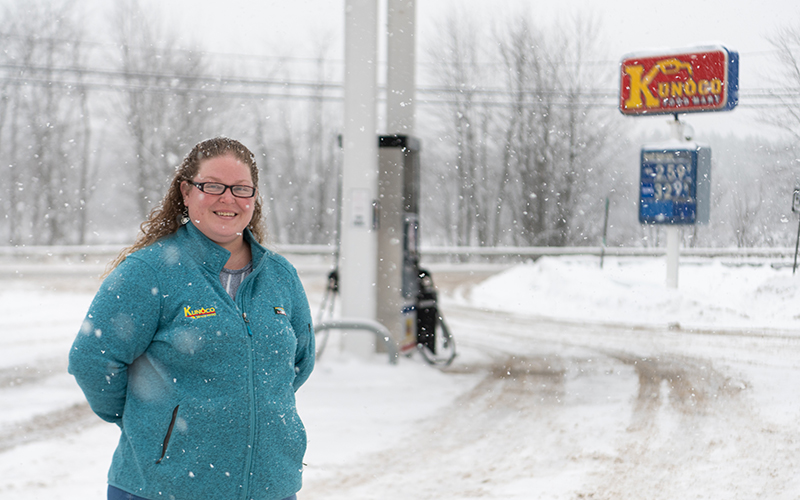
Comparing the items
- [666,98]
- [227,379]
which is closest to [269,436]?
[227,379]

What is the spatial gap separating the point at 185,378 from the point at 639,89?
773 centimetres

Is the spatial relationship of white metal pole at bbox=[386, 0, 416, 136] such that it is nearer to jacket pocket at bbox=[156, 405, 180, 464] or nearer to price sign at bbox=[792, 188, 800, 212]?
price sign at bbox=[792, 188, 800, 212]

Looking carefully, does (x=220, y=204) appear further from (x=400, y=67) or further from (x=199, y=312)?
(x=400, y=67)

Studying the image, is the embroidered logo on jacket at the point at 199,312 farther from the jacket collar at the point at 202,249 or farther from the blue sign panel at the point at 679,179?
the blue sign panel at the point at 679,179

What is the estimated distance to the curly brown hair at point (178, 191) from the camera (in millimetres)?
1740

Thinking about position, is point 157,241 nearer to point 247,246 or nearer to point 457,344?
point 247,246

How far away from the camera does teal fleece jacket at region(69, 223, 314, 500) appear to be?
1.56 metres

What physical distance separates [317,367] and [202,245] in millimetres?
4692

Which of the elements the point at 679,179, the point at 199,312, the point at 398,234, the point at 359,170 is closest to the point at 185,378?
the point at 199,312

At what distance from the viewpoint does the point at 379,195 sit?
6.80m

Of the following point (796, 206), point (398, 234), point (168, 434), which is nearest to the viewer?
point (168, 434)

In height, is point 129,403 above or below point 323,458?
above

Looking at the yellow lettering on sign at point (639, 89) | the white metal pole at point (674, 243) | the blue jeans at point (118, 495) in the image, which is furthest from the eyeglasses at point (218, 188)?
the white metal pole at point (674, 243)

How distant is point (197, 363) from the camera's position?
157 cm
